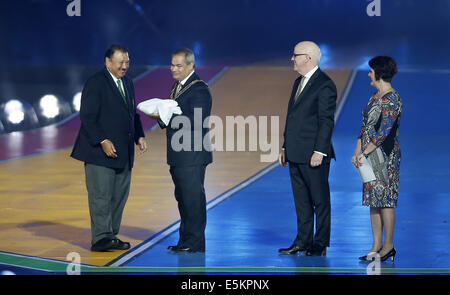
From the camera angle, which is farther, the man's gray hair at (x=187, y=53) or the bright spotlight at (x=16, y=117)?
the bright spotlight at (x=16, y=117)

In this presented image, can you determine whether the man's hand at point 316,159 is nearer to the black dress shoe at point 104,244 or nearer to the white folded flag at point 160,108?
the white folded flag at point 160,108

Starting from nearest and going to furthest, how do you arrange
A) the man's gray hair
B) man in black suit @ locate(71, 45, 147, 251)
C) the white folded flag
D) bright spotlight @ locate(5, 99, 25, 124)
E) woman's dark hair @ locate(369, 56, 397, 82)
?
woman's dark hair @ locate(369, 56, 397, 82), the white folded flag, the man's gray hair, man in black suit @ locate(71, 45, 147, 251), bright spotlight @ locate(5, 99, 25, 124)

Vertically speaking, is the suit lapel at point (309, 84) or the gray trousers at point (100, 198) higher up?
the suit lapel at point (309, 84)

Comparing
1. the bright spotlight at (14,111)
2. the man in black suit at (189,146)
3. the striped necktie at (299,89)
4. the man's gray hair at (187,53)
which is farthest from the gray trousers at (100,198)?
the bright spotlight at (14,111)

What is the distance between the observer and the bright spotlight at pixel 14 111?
18497mm

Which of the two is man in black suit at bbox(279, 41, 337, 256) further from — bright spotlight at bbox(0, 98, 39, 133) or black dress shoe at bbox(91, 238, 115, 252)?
bright spotlight at bbox(0, 98, 39, 133)

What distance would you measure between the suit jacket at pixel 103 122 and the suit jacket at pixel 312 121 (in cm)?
137

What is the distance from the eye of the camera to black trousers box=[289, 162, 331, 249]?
6.68 m

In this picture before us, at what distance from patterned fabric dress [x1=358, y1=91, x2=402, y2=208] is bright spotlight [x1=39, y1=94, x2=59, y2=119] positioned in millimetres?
14686

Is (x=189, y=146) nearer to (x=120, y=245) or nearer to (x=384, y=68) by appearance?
(x=120, y=245)

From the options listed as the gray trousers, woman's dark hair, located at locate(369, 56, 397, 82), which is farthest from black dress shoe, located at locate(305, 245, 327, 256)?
the gray trousers

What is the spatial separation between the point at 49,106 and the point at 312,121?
1457 centimetres
